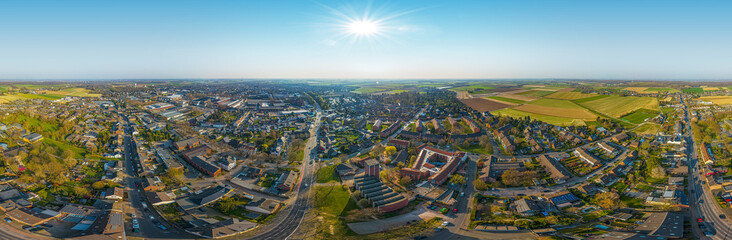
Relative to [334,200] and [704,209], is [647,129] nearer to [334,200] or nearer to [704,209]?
[704,209]

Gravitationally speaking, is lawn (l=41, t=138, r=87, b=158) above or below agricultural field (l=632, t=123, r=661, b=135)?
below

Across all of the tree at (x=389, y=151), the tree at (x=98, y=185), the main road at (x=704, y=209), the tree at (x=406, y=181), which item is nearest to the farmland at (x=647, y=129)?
the main road at (x=704, y=209)

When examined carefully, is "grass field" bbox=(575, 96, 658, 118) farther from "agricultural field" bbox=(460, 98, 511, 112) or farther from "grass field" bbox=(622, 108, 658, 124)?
"agricultural field" bbox=(460, 98, 511, 112)

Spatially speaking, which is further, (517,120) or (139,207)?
(517,120)

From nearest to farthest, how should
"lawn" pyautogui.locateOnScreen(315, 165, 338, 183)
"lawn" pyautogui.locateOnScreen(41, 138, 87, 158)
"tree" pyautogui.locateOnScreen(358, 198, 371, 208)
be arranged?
"tree" pyautogui.locateOnScreen(358, 198, 371, 208) < "lawn" pyautogui.locateOnScreen(315, 165, 338, 183) < "lawn" pyautogui.locateOnScreen(41, 138, 87, 158)

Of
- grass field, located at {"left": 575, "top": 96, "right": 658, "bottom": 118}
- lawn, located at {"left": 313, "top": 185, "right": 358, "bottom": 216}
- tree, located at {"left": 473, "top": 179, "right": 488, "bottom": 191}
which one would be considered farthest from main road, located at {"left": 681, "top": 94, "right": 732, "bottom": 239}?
grass field, located at {"left": 575, "top": 96, "right": 658, "bottom": 118}

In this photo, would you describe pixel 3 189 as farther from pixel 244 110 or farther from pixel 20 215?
pixel 244 110

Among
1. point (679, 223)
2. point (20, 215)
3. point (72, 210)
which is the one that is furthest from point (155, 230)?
point (679, 223)
